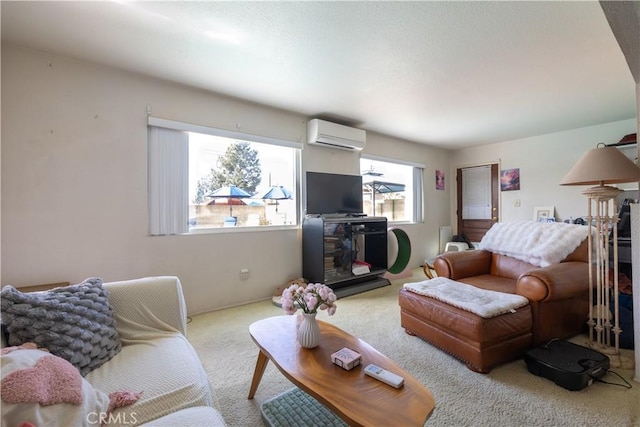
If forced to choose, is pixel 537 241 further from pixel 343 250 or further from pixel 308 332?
pixel 308 332

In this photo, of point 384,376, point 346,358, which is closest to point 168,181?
point 346,358

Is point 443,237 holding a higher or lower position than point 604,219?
lower

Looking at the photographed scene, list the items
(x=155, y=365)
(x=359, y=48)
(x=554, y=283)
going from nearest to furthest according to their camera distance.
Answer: (x=155, y=365) < (x=554, y=283) < (x=359, y=48)

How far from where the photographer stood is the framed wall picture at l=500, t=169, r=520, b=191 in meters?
4.74

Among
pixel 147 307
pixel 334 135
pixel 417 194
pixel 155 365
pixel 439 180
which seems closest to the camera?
pixel 155 365

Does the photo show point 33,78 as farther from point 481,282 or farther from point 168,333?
point 481,282

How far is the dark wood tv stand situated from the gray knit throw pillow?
221 centimetres

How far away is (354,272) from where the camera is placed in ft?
12.2

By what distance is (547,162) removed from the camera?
14.5 ft

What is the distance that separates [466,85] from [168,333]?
326cm

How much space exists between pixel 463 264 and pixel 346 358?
189 centimetres

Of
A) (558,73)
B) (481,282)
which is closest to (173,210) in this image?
(481,282)

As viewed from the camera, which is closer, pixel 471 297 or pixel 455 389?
pixel 455 389

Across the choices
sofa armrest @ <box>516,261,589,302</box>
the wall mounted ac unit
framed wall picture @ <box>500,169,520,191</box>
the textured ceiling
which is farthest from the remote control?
framed wall picture @ <box>500,169,520,191</box>
